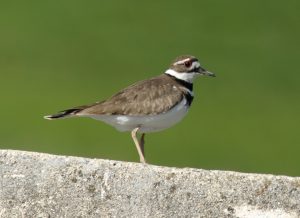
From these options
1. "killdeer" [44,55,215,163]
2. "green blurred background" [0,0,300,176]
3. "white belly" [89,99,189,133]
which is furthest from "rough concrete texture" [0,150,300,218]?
"green blurred background" [0,0,300,176]

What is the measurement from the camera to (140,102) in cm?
1103

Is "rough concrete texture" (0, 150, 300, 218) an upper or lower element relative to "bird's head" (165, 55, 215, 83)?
upper

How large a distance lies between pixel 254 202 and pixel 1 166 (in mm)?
1902

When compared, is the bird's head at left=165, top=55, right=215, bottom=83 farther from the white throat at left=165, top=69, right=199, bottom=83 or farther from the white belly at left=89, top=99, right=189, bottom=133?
the white belly at left=89, top=99, right=189, bottom=133

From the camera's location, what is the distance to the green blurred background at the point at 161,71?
22.7 meters

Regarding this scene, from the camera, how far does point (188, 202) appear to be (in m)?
7.79

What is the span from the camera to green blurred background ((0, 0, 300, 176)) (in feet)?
74.5

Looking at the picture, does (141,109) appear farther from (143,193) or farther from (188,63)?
(143,193)

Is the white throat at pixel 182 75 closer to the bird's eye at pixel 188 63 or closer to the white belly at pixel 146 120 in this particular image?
the bird's eye at pixel 188 63

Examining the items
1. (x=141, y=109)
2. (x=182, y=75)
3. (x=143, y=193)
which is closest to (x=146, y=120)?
(x=141, y=109)

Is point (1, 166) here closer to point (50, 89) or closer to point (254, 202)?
point (254, 202)

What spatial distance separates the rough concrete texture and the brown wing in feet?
9.97

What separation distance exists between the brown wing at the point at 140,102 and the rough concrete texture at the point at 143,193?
304 cm

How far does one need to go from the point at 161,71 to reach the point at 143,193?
19864 mm
